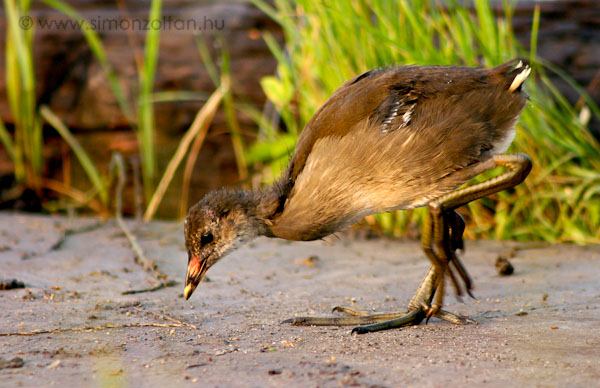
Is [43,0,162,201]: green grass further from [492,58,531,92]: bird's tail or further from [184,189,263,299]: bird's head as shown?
[492,58,531,92]: bird's tail

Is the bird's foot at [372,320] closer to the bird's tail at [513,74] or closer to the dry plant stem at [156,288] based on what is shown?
the dry plant stem at [156,288]

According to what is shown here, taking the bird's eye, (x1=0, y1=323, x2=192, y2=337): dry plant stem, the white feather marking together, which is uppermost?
the white feather marking

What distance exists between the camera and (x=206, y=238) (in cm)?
384

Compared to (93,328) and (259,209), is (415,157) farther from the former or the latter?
(93,328)

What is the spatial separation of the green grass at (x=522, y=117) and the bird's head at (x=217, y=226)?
1.60m

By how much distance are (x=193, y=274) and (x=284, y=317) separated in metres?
0.53

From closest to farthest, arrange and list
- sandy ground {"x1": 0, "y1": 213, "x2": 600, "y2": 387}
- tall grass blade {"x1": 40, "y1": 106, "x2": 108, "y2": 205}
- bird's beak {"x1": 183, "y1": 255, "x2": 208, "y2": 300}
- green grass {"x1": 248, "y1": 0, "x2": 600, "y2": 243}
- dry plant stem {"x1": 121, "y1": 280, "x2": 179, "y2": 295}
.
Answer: sandy ground {"x1": 0, "y1": 213, "x2": 600, "y2": 387} → bird's beak {"x1": 183, "y1": 255, "x2": 208, "y2": 300} → dry plant stem {"x1": 121, "y1": 280, "x2": 179, "y2": 295} → green grass {"x1": 248, "y1": 0, "x2": 600, "y2": 243} → tall grass blade {"x1": 40, "y1": 106, "x2": 108, "y2": 205}

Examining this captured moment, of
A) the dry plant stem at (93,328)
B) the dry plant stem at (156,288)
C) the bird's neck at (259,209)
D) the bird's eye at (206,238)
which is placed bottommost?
the dry plant stem at (93,328)

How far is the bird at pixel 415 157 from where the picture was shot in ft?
11.3

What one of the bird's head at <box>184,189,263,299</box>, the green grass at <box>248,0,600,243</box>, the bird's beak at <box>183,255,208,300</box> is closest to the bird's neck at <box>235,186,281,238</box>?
the bird's head at <box>184,189,263,299</box>

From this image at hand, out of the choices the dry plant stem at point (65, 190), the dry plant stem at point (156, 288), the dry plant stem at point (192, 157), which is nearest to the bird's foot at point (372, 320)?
the dry plant stem at point (156, 288)

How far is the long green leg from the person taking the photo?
3354mm

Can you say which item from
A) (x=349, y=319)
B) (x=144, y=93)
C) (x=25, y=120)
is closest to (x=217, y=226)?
(x=349, y=319)

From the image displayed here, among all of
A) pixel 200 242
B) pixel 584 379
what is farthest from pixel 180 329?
pixel 584 379
